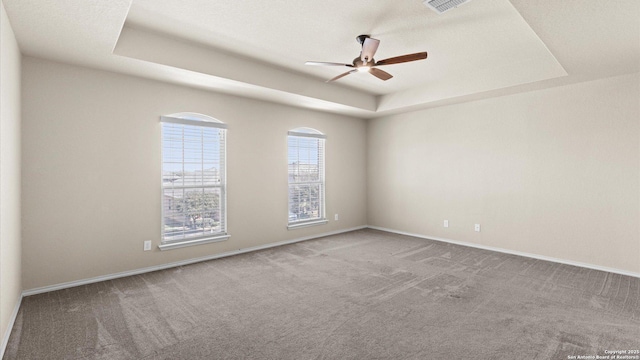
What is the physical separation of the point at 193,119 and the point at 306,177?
91.8 inches

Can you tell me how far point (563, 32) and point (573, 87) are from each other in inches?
82.6

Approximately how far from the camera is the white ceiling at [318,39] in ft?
8.18

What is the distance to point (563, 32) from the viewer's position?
2672 millimetres

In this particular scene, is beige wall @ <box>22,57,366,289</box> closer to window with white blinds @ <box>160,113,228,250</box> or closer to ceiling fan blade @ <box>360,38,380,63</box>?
window with white blinds @ <box>160,113,228,250</box>

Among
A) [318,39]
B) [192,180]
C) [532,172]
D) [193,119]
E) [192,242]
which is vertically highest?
[318,39]

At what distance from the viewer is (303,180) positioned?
5.91 metres

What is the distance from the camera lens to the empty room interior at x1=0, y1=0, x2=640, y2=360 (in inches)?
96.7

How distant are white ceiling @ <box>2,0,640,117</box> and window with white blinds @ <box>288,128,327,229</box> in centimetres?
113

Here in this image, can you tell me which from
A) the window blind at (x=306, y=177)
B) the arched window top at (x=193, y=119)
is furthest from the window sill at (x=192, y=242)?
the arched window top at (x=193, y=119)

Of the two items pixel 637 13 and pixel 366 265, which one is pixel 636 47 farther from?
pixel 366 265

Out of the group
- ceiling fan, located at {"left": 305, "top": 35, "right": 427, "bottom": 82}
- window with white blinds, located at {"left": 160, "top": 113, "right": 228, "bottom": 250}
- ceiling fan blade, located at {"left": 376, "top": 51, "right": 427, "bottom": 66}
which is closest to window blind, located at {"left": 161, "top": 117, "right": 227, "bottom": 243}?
window with white blinds, located at {"left": 160, "top": 113, "right": 228, "bottom": 250}

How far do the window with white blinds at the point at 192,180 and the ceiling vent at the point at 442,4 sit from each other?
325 centimetres

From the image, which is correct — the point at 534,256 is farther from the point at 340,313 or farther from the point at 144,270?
the point at 144,270

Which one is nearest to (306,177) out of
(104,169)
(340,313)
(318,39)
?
(318,39)
